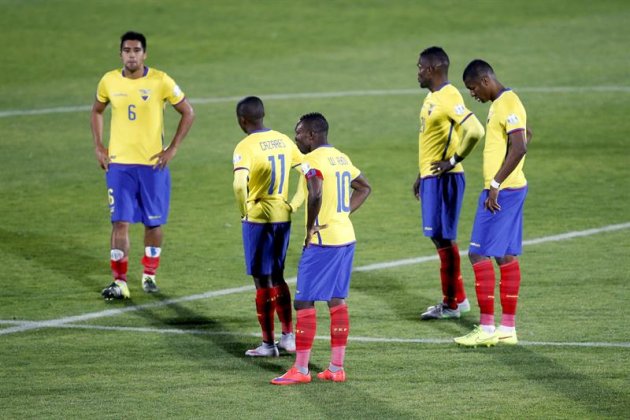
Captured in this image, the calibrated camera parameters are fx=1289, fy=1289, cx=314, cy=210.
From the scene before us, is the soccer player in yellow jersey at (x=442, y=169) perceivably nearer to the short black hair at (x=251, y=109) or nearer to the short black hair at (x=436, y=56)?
the short black hair at (x=436, y=56)

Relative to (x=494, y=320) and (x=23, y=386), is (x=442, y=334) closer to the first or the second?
(x=494, y=320)

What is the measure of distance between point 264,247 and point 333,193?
3.37 ft

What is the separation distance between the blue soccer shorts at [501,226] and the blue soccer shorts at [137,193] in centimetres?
339

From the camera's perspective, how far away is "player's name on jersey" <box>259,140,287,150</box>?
31.9ft

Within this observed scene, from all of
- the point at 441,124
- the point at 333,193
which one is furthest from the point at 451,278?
the point at 333,193

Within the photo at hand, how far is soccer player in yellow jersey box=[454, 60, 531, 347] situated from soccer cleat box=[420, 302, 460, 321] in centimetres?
85

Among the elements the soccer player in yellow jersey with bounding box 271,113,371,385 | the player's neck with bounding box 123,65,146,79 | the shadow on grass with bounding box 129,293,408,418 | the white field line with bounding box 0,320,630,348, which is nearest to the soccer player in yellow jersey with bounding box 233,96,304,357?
the shadow on grass with bounding box 129,293,408,418

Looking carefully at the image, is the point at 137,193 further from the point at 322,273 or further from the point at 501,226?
the point at 501,226

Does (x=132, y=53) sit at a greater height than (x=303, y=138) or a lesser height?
greater

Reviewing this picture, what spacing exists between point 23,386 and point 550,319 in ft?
14.5

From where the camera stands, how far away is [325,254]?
361 inches

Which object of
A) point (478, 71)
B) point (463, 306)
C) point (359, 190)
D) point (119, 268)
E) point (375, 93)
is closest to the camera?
point (359, 190)

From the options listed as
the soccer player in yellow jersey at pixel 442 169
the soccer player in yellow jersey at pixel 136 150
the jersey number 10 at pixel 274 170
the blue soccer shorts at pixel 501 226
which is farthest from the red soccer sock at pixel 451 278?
the soccer player in yellow jersey at pixel 136 150

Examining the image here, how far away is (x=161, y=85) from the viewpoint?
40.0ft
